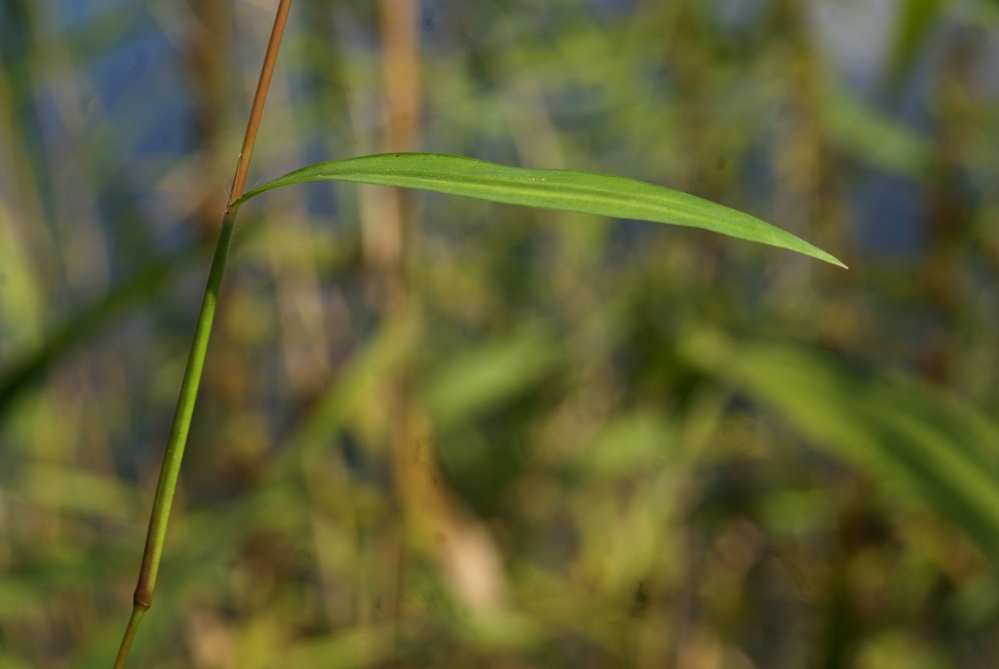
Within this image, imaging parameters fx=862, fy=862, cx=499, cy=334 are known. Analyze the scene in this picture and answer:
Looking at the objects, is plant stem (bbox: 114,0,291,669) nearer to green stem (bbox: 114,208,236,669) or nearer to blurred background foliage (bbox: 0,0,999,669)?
green stem (bbox: 114,208,236,669)

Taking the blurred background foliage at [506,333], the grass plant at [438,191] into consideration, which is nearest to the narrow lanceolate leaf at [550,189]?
the grass plant at [438,191]

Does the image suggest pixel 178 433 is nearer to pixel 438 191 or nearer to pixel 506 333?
pixel 438 191

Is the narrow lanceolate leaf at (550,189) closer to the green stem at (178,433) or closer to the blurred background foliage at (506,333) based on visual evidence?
the green stem at (178,433)

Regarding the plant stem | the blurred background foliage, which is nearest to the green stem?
the plant stem

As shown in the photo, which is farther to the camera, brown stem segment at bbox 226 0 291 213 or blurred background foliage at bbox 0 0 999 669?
blurred background foliage at bbox 0 0 999 669

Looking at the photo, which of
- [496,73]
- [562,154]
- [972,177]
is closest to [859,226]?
[972,177]

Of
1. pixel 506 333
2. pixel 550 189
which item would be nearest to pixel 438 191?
pixel 550 189

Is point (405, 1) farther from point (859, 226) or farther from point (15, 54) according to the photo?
point (859, 226)

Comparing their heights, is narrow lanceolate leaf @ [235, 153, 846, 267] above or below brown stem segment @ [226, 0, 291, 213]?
below
